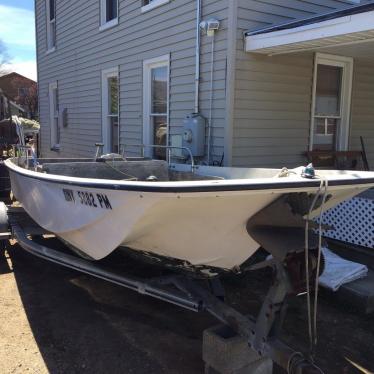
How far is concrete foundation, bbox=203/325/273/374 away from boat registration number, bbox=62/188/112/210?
116cm

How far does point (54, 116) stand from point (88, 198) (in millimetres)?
11408

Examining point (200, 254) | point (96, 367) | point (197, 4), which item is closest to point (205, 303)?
point (200, 254)

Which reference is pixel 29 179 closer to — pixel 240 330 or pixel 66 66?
pixel 240 330

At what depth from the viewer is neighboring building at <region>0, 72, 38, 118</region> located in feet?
157

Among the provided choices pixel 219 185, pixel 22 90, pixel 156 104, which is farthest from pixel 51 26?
pixel 22 90

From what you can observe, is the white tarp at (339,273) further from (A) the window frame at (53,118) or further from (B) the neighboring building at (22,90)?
(B) the neighboring building at (22,90)

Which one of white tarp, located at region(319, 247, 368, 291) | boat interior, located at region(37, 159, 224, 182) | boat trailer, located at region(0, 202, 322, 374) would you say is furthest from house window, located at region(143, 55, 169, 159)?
boat trailer, located at region(0, 202, 322, 374)

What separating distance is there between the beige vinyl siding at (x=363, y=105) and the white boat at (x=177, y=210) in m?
5.13

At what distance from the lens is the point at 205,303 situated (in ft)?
11.2

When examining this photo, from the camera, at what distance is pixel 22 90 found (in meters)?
51.1

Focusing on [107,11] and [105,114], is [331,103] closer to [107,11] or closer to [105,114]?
[105,114]

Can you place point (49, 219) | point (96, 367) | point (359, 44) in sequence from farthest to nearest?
1. point (359, 44)
2. point (49, 219)
3. point (96, 367)

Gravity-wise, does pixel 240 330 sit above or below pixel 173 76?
below

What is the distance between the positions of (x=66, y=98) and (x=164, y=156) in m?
5.41
